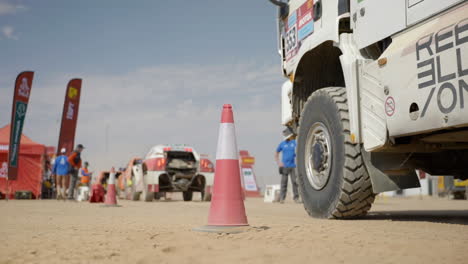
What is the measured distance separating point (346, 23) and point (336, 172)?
1576 millimetres

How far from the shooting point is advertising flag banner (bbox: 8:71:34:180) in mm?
18328

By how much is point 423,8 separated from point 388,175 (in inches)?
65.8

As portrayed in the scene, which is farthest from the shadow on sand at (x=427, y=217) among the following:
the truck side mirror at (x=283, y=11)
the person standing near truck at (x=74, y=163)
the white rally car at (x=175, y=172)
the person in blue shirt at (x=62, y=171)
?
the person in blue shirt at (x=62, y=171)

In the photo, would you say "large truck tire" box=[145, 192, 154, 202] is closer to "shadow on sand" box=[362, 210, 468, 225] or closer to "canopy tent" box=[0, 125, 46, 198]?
"canopy tent" box=[0, 125, 46, 198]

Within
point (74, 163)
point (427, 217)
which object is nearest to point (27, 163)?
point (74, 163)

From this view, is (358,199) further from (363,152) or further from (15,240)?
(15,240)

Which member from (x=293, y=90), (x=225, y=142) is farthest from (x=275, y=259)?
(x=293, y=90)

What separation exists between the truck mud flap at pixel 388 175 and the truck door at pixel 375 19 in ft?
3.69

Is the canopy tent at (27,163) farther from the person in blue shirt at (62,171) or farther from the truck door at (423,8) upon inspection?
the truck door at (423,8)

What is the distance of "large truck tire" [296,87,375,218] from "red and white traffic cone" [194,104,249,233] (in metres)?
1.28

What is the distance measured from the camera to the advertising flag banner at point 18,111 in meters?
18.3

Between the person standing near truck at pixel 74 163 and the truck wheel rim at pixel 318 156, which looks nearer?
the truck wheel rim at pixel 318 156

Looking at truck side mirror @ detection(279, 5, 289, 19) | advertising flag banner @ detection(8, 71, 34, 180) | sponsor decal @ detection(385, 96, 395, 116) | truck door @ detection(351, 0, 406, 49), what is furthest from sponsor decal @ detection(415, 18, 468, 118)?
advertising flag banner @ detection(8, 71, 34, 180)

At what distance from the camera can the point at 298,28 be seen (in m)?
6.39
